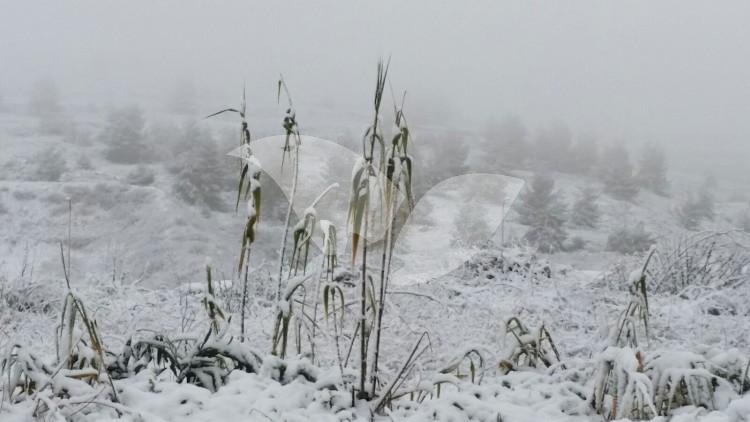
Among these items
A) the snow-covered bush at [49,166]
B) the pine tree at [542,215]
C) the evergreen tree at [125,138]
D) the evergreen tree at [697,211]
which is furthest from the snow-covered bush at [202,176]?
the evergreen tree at [697,211]

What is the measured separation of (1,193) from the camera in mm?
14578

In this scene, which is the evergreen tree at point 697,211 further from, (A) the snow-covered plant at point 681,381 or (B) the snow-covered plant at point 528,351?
(A) the snow-covered plant at point 681,381

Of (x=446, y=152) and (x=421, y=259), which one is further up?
(x=446, y=152)

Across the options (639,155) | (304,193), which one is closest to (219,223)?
(304,193)

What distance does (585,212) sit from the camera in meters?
17.8

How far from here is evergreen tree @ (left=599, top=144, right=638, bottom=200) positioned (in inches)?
811

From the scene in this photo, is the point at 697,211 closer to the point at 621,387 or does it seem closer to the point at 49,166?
the point at 621,387

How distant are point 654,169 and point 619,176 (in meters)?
2.05

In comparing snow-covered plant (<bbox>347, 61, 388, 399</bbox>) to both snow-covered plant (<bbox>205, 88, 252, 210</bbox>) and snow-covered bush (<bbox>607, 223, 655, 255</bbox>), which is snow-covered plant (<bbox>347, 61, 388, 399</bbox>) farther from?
snow-covered bush (<bbox>607, 223, 655, 255</bbox>)

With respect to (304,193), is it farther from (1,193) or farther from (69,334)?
(69,334)

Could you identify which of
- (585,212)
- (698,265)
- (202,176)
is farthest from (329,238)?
(585,212)

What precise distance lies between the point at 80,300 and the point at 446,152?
17.9 metres

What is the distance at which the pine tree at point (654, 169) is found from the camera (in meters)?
21.6

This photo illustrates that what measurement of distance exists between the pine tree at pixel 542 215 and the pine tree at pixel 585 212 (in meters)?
0.74
